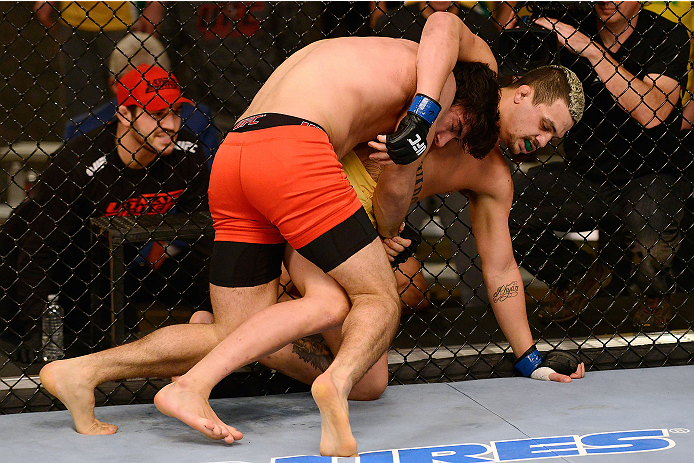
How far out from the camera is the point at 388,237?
2.07 m

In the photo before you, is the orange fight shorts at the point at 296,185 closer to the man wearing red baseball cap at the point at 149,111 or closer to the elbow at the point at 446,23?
the elbow at the point at 446,23

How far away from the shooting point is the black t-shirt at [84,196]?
2646 mm

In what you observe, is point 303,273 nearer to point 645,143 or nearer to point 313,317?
point 313,317

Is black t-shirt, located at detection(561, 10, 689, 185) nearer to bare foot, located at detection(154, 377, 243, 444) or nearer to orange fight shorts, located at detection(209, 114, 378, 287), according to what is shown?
orange fight shorts, located at detection(209, 114, 378, 287)

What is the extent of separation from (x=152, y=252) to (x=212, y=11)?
256 centimetres

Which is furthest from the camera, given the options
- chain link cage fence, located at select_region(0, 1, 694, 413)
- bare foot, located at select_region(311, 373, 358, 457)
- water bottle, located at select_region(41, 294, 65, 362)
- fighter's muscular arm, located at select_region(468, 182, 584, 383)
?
water bottle, located at select_region(41, 294, 65, 362)

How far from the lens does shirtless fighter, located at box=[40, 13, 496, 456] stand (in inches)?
66.9

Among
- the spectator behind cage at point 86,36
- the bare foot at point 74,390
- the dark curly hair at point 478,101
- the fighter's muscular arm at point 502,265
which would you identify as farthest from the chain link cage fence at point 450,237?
the spectator behind cage at point 86,36

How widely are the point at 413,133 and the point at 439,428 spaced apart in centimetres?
72

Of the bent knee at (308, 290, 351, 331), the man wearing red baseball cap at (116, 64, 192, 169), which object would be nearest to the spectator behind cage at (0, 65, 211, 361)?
the man wearing red baseball cap at (116, 64, 192, 169)

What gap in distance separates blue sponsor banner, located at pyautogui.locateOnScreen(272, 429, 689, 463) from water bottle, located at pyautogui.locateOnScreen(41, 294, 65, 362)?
1.31 m

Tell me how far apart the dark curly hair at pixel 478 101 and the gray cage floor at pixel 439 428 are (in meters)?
0.69

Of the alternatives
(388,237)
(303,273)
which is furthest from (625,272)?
(303,273)

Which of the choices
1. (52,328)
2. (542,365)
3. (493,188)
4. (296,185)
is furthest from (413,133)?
(52,328)
